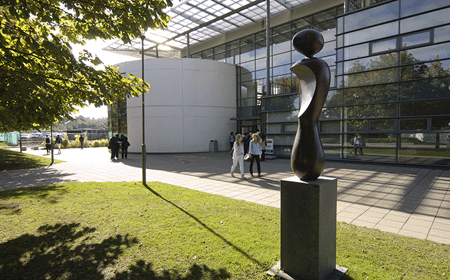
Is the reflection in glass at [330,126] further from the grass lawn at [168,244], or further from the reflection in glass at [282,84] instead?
the grass lawn at [168,244]

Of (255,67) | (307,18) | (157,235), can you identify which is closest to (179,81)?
(255,67)

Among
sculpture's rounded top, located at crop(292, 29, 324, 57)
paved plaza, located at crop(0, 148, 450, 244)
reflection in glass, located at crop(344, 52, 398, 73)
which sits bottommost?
paved plaza, located at crop(0, 148, 450, 244)

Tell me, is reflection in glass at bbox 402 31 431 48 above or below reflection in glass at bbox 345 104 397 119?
above

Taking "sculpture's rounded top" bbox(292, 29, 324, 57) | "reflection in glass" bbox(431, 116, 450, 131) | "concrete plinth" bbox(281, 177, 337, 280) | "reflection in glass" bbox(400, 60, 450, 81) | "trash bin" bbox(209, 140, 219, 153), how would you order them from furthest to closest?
"trash bin" bbox(209, 140, 219, 153) < "reflection in glass" bbox(400, 60, 450, 81) < "reflection in glass" bbox(431, 116, 450, 131) < "sculpture's rounded top" bbox(292, 29, 324, 57) < "concrete plinth" bbox(281, 177, 337, 280)

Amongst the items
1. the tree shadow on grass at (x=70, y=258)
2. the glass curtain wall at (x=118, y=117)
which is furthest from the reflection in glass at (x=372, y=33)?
the glass curtain wall at (x=118, y=117)

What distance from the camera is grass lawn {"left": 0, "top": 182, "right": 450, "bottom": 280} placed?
3.42 metres

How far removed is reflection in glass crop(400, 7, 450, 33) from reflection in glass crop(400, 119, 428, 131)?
463 cm

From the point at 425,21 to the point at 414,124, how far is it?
5071 millimetres

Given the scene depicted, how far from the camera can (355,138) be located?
48.0ft

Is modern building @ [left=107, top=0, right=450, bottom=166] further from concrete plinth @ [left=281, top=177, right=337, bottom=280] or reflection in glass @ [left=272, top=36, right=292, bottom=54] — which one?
concrete plinth @ [left=281, top=177, right=337, bottom=280]

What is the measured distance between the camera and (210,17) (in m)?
22.8

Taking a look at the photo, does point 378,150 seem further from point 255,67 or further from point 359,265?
point 255,67

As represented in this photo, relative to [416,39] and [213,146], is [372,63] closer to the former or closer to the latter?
[416,39]

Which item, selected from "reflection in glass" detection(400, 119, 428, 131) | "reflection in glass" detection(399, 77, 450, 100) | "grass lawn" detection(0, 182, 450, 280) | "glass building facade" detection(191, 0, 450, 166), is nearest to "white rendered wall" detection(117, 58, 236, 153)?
"glass building facade" detection(191, 0, 450, 166)
